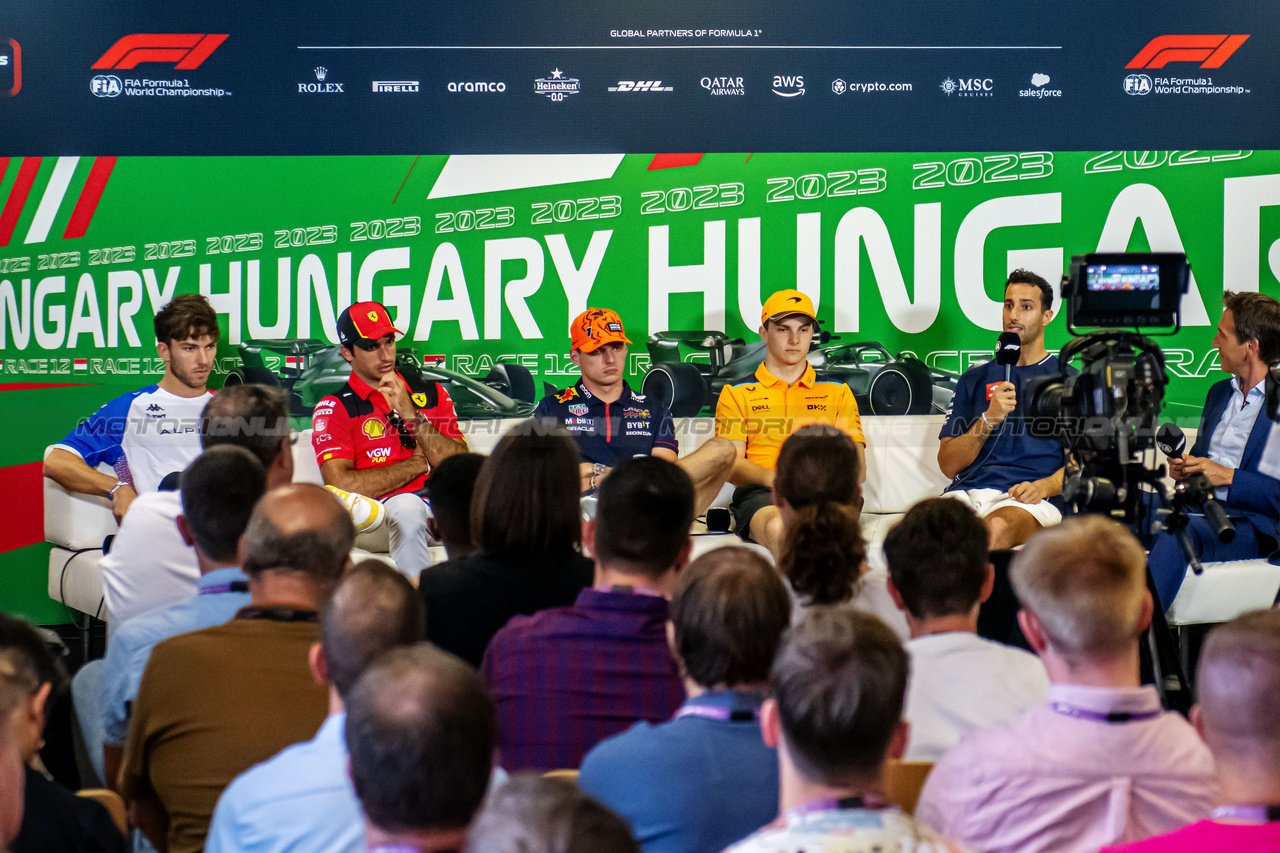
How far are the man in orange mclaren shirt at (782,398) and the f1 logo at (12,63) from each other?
10.00 feet

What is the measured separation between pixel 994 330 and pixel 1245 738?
156 inches

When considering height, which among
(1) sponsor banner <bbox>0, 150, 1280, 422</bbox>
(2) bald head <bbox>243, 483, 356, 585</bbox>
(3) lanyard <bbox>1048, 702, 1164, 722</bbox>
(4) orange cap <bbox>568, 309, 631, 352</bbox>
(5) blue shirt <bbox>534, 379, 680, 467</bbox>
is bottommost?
(3) lanyard <bbox>1048, 702, 1164, 722</bbox>

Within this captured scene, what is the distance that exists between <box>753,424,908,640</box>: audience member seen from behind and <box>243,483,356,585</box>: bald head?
2.75 feet

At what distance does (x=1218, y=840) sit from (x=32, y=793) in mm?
1298

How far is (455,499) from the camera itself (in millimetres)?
2686

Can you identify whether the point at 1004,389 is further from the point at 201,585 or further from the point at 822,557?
the point at 201,585

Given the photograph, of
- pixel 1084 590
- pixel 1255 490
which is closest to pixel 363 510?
pixel 1084 590

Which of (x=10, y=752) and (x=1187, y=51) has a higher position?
(x=1187, y=51)

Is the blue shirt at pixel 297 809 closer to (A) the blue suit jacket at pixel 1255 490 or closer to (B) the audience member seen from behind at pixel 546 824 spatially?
(B) the audience member seen from behind at pixel 546 824

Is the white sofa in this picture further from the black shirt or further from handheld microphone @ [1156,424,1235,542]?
the black shirt

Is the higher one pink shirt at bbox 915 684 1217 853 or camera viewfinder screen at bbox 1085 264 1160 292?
camera viewfinder screen at bbox 1085 264 1160 292

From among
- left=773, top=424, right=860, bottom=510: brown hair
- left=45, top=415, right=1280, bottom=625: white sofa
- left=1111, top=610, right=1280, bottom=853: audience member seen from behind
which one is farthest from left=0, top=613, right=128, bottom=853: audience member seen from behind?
left=45, top=415, right=1280, bottom=625: white sofa

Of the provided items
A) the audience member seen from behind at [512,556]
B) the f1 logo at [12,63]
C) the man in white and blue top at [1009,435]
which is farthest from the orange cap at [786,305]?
the f1 logo at [12,63]

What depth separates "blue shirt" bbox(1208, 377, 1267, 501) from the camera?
4.04 m
